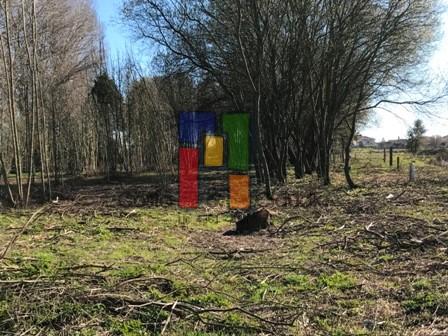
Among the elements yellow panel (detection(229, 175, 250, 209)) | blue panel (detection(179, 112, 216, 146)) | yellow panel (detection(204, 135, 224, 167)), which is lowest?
yellow panel (detection(229, 175, 250, 209))

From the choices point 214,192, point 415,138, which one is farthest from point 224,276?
point 415,138

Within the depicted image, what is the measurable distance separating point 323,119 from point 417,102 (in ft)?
11.3

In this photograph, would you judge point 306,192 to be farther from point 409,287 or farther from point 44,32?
point 44,32

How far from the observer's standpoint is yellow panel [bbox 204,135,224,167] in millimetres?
20953

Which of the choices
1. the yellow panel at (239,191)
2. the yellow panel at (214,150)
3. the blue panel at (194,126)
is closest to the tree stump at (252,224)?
the yellow panel at (239,191)

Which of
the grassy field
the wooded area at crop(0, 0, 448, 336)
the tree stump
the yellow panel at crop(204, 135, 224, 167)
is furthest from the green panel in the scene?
the tree stump

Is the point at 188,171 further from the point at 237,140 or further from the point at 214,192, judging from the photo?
the point at 214,192

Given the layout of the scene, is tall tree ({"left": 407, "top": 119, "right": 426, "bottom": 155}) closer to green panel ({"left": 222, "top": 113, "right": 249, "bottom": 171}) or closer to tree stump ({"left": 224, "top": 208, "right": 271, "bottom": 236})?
green panel ({"left": 222, "top": 113, "right": 249, "bottom": 171})

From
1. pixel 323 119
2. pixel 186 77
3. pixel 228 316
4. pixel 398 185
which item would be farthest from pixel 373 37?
pixel 228 316

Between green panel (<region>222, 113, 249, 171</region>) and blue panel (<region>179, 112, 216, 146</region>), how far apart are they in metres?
1.26

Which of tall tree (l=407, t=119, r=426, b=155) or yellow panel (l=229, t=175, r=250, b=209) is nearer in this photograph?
yellow panel (l=229, t=175, r=250, b=209)

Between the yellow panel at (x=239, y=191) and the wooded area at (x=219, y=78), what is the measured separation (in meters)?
0.70

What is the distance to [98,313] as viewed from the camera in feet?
12.2

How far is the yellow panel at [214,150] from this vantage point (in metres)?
21.0
